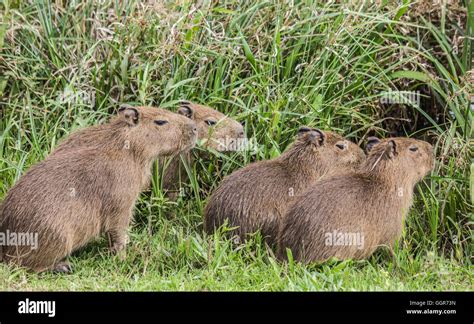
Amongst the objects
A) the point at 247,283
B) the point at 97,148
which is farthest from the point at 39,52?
the point at 247,283

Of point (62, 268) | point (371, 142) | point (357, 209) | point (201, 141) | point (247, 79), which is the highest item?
point (247, 79)

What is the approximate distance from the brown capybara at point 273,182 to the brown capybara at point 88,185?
1.74ft

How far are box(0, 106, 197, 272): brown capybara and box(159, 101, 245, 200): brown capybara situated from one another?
362mm

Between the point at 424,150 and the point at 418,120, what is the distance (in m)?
1.23

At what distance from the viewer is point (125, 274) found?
20.5 ft

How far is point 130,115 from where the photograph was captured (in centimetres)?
668

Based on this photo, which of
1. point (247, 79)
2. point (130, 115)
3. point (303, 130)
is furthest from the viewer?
point (247, 79)

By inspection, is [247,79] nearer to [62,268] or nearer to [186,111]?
[186,111]

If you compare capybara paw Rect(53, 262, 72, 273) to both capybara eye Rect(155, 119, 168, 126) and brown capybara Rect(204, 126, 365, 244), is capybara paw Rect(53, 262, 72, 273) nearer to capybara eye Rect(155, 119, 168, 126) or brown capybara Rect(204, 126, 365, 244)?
brown capybara Rect(204, 126, 365, 244)

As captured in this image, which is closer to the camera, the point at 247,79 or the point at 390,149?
the point at 390,149

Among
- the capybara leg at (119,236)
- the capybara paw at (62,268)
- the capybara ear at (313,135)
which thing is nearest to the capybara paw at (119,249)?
the capybara leg at (119,236)

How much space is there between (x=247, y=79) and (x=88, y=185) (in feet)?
5.61

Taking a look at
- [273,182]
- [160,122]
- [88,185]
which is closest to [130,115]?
[160,122]

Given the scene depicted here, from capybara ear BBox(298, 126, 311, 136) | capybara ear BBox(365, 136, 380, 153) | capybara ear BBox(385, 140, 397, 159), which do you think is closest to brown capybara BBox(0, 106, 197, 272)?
capybara ear BBox(298, 126, 311, 136)
